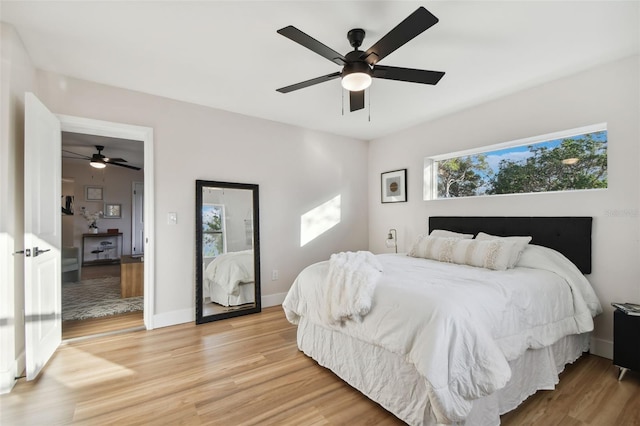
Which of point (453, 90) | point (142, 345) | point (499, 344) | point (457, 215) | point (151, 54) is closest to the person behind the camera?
point (499, 344)

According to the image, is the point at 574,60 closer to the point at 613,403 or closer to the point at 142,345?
the point at 613,403

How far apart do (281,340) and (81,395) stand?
1537 mm

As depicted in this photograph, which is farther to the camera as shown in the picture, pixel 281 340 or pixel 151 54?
pixel 281 340

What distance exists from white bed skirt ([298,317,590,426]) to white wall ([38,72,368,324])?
177cm

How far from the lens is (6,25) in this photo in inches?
83.0

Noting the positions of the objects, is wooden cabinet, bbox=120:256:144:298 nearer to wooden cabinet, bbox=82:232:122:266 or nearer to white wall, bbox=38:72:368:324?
white wall, bbox=38:72:368:324

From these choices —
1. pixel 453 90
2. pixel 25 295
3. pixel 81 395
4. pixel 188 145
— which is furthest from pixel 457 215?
pixel 25 295

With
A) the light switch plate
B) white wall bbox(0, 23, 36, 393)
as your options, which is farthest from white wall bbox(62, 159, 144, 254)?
white wall bbox(0, 23, 36, 393)

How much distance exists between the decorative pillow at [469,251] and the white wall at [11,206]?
11.4ft

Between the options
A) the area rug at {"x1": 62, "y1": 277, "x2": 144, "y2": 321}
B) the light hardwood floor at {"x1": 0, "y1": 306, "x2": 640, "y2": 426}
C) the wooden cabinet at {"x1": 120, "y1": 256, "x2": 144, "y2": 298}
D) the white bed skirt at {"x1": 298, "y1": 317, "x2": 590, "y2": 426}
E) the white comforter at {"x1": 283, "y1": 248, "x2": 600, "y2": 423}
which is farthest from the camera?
the wooden cabinet at {"x1": 120, "y1": 256, "x2": 144, "y2": 298}

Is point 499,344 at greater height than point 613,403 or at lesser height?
greater

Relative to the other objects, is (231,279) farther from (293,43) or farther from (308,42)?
(308,42)

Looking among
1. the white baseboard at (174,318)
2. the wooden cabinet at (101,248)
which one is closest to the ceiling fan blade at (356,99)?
the white baseboard at (174,318)

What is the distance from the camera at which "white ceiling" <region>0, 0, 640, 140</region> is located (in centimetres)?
195
